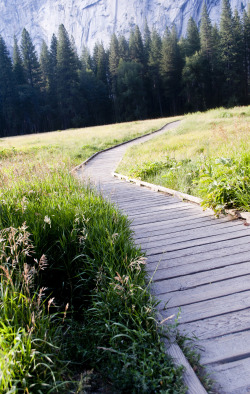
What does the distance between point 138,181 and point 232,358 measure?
6478mm

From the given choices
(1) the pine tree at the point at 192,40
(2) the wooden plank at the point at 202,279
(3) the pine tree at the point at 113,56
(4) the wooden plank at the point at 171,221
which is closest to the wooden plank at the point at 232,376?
(2) the wooden plank at the point at 202,279

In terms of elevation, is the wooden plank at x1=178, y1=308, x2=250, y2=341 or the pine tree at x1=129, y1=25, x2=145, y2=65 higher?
the pine tree at x1=129, y1=25, x2=145, y2=65

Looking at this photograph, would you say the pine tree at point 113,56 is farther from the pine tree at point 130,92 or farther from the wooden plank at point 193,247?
the wooden plank at point 193,247

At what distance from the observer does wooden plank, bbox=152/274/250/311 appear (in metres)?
2.32

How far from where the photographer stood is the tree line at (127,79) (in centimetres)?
4756

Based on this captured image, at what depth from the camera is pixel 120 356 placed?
170cm

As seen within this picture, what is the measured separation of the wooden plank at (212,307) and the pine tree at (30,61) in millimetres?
52930

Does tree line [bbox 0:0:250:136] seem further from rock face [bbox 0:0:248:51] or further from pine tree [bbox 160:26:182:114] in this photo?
rock face [bbox 0:0:248:51]

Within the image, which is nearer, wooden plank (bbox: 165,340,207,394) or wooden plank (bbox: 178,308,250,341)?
wooden plank (bbox: 165,340,207,394)

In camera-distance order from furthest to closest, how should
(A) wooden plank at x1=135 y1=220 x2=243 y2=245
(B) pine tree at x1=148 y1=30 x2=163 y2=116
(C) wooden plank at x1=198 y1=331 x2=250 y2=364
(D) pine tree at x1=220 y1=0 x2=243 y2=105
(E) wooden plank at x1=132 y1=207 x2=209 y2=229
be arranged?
(B) pine tree at x1=148 y1=30 x2=163 y2=116 < (D) pine tree at x1=220 y1=0 x2=243 y2=105 < (E) wooden plank at x1=132 y1=207 x2=209 y2=229 < (A) wooden plank at x1=135 y1=220 x2=243 y2=245 < (C) wooden plank at x1=198 y1=331 x2=250 y2=364

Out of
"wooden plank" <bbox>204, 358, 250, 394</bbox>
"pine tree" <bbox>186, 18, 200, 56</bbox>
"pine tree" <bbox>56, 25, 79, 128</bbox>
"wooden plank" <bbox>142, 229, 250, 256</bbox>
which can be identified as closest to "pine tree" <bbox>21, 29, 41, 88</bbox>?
"pine tree" <bbox>56, 25, 79, 128</bbox>

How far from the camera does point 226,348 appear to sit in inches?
72.3

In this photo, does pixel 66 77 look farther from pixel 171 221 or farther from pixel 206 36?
pixel 171 221

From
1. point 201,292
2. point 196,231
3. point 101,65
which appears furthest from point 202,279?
point 101,65
